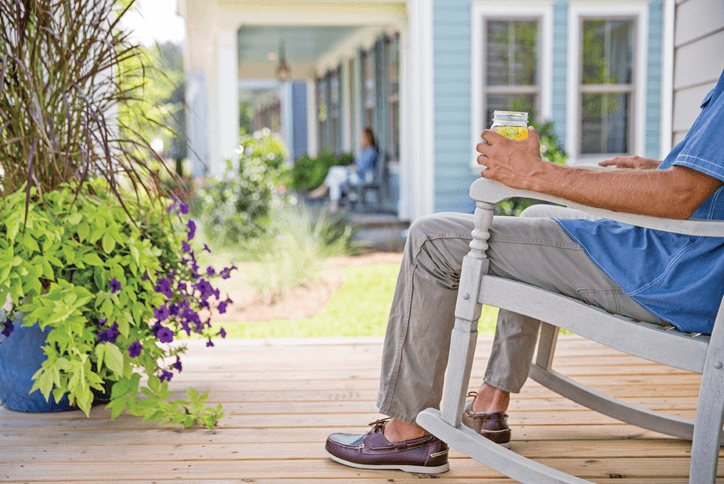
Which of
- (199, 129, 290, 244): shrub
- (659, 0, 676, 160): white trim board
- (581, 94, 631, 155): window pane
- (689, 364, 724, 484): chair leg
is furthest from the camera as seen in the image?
(581, 94, 631, 155): window pane

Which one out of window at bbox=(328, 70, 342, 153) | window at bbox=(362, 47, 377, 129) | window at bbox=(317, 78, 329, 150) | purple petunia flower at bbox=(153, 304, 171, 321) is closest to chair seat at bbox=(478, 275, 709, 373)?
purple petunia flower at bbox=(153, 304, 171, 321)

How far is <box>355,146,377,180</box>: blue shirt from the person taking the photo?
7867mm

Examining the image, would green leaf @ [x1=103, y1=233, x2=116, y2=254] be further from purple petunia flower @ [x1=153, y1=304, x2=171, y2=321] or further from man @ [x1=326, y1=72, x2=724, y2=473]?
man @ [x1=326, y1=72, x2=724, y2=473]

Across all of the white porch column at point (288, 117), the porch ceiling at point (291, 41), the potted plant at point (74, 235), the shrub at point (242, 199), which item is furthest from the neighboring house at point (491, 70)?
the white porch column at point (288, 117)

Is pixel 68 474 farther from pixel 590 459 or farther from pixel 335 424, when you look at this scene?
pixel 590 459

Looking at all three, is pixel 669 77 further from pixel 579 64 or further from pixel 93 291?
pixel 579 64

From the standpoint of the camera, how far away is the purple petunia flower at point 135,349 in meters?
1.76

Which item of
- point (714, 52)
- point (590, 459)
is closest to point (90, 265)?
point (590, 459)

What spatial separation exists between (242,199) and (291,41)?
5.42m

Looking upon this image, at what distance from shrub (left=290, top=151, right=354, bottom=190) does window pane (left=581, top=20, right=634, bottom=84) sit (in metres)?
3.72

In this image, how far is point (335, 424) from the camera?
1863 mm

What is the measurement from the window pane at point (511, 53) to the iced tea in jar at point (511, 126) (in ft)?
17.7

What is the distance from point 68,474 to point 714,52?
2631 mm

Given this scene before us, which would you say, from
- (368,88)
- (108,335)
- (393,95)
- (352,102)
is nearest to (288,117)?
(352,102)
